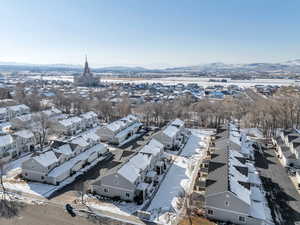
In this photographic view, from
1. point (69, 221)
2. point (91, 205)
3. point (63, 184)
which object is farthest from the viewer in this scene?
point (63, 184)

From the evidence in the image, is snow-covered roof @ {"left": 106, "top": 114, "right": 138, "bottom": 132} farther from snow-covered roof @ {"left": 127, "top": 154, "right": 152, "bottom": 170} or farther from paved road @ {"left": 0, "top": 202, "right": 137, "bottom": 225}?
paved road @ {"left": 0, "top": 202, "right": 137, "bottom": 225}

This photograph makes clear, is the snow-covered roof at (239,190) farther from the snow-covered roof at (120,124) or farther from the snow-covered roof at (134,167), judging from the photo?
the snow-covered roof at (120,124)

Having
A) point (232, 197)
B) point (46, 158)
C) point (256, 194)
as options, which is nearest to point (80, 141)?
point (46, 158)

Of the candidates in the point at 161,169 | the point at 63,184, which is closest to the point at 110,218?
the point at 63,184

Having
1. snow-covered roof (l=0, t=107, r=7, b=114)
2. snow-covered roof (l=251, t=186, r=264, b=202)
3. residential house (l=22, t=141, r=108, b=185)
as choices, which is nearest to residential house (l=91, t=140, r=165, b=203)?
residential house (l=22, t=141, r=108, b=185)

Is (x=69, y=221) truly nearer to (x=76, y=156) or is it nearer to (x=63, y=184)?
(x=63, y=184)

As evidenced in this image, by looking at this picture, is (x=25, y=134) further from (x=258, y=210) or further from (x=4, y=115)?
(x=258, y=210)

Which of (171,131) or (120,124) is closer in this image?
(171,131)
